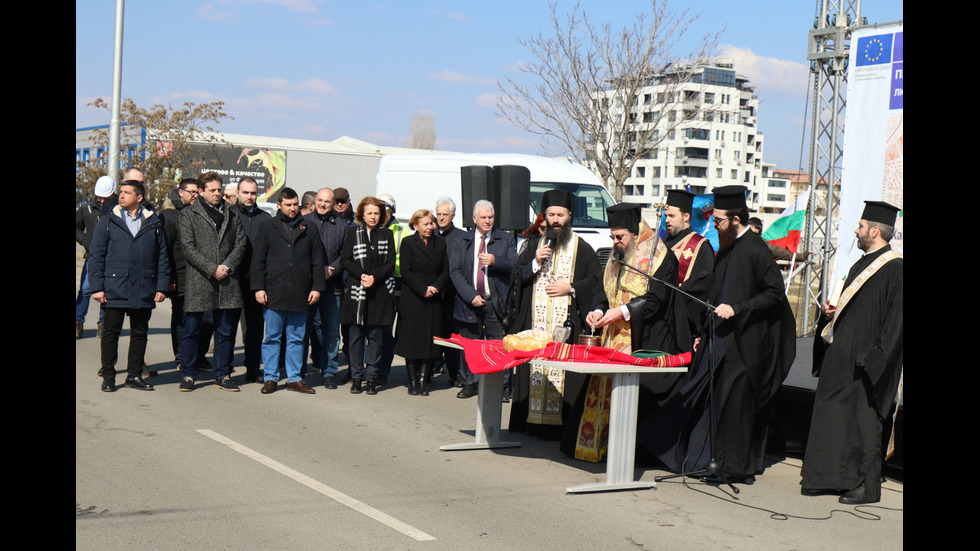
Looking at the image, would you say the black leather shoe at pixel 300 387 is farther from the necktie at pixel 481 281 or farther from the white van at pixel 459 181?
the white van at pixel 459 181

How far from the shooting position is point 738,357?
273 inches

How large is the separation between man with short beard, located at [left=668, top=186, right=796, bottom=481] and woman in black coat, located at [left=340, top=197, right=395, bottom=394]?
3880 millimetres

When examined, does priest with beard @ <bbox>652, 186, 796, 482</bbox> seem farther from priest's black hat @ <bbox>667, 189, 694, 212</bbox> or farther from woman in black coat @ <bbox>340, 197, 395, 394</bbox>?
woman in black coat @ <bbox>340, 197, 395, 394</bbox>

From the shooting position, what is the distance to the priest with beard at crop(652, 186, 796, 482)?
6.86m

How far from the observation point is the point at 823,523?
5902 mm

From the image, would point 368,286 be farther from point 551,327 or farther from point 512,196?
point 551,327

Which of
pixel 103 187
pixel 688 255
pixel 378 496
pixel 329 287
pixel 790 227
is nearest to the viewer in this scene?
pixel 378 496

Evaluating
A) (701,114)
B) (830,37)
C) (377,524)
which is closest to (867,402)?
(377,524)

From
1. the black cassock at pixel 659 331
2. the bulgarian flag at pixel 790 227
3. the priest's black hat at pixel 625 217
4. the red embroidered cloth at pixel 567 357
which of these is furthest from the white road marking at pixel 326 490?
the bulgarian flag at pixel 790 227

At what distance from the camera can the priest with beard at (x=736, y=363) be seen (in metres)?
6.86

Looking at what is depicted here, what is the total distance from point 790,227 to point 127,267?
11328mm

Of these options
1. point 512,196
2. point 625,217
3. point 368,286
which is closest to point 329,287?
point 368,286
